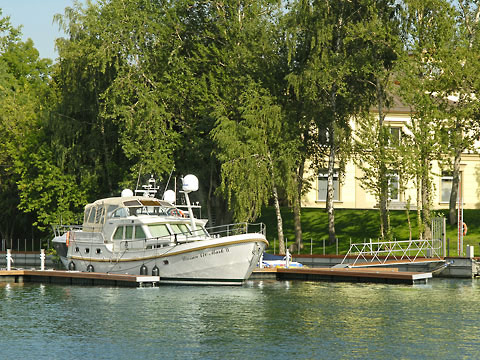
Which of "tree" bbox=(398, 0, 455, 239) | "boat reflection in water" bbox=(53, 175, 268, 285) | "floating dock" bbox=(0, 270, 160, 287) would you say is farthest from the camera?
"tree" bbox=(398, 0, 455, 239)

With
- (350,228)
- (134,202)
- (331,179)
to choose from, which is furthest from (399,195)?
(134,202)

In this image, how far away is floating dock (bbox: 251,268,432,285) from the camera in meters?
42.4

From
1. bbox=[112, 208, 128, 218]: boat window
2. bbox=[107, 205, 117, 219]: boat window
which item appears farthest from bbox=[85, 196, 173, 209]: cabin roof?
bbox=[112, 208, 128, 218]: boat window

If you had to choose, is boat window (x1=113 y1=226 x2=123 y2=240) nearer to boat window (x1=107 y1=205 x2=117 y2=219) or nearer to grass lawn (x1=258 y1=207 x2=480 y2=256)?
boat window (x1=107 y1=205 x2=117 y2=219)

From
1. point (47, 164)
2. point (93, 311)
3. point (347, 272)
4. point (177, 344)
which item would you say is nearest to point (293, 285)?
point (347, 272)

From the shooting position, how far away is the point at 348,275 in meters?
43.5

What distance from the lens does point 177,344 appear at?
Answer: 26.5 meters

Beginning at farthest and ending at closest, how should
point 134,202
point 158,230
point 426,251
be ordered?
point 426,251 → point 134,202 → point 158,230

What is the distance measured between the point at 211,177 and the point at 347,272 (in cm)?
1510

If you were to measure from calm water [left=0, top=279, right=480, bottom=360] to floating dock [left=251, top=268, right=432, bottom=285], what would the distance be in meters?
0.72

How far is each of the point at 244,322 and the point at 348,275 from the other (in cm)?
1408

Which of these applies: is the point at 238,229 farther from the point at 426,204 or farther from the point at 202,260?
the point at 426,204

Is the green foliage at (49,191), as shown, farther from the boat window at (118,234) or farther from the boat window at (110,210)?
the boat window at (118,234)

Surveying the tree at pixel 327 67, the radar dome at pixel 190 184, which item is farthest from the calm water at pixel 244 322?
the tree at pixel 327 67
